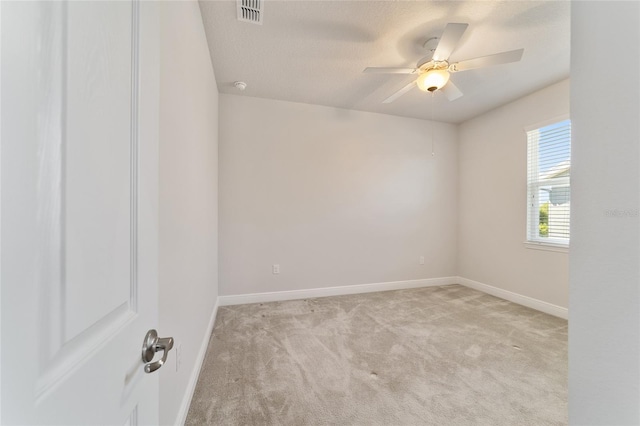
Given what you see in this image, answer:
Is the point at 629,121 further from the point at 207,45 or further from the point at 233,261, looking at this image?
the point at 233,261

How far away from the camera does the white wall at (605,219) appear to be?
51 cm

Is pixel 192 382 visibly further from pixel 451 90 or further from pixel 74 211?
pixel 451 90

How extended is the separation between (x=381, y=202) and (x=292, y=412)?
9.22 feet

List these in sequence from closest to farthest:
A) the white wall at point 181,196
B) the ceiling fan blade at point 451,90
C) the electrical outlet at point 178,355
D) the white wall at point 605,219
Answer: the white wall at point 605,219
the white wall at point 181,196
the electrical outlet at point 178,355
the ceiling fan blade at point 451,90

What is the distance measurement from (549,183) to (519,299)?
1493 millimetres

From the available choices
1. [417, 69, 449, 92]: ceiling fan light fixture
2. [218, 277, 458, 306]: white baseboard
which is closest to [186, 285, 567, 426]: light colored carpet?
[218, 277, 458, 306]: white baseboard

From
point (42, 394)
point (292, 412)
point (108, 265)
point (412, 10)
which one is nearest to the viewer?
point (42, 394)

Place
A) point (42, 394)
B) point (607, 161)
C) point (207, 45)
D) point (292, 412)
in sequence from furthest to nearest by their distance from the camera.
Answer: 1. point (207, 45)
2. point (292, 412)
3. point (607, 161)
4. point (42, 394)

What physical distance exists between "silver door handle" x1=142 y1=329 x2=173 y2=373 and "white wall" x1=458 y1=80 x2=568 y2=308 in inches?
146

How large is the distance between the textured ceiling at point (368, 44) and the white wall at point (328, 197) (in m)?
0.44

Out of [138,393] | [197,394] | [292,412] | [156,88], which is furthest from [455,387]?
[156,88]

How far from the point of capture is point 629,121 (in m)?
0.51

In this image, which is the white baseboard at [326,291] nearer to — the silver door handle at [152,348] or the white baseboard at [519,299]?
the white baseboard at [519,299]

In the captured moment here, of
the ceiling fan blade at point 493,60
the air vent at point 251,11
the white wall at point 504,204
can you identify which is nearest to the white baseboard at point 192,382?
the air vent at point 251,11
